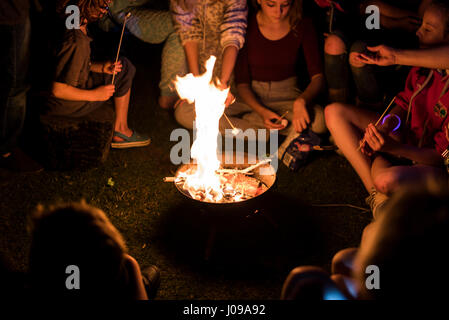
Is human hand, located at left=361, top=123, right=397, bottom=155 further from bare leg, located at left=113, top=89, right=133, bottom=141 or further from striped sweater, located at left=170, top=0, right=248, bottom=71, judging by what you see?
bare leg, located at left=113, top=89, right=133, bottom=141

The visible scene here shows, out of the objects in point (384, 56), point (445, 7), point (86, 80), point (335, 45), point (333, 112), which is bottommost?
point (333, 112)

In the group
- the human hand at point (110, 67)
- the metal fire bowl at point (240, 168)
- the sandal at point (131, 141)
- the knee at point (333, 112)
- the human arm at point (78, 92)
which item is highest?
the human hand at point (110, 67)

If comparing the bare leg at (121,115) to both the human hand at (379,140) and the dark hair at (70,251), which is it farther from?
the dark hair at (70,251)

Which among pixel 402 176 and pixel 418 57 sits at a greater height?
pixel 418 57

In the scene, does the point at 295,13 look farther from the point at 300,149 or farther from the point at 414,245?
the point at 414,245

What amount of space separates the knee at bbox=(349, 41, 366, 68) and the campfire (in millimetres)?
1640

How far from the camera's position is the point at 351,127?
13.0 feet

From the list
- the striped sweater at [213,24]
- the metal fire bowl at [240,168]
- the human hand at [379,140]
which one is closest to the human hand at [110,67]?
the striped sweater at [213,24]

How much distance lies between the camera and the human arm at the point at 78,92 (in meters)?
4.00

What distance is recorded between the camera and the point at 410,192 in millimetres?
1619

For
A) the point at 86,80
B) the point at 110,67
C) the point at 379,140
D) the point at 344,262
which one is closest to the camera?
the point at 344,262

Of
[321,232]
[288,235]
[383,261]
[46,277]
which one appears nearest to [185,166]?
[288,235]

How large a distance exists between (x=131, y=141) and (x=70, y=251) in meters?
3.27

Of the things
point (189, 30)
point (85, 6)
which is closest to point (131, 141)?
point (189, 30)
